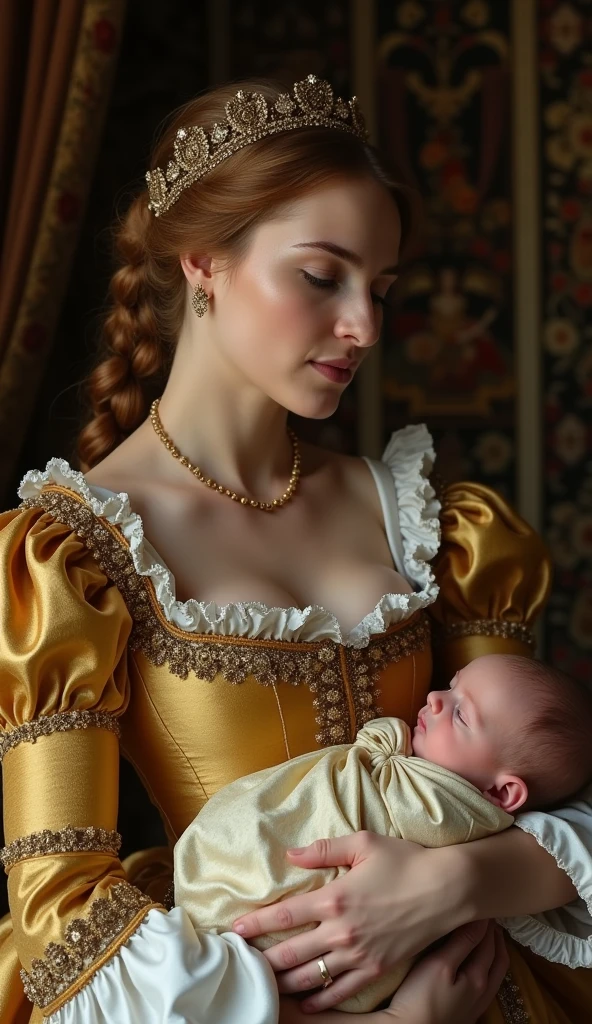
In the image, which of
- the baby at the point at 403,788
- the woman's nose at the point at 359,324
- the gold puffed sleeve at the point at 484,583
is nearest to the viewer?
the baby at the point at 403,788

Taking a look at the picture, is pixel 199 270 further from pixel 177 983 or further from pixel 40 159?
pixel 177 983

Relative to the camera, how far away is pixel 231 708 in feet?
4.62

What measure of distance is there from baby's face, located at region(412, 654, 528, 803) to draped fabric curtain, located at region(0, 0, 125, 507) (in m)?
0.78

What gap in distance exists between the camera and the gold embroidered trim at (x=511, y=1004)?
4.72 ft

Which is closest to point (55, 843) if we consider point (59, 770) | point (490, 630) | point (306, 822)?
point (59, 770)

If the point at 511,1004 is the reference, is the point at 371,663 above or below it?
above

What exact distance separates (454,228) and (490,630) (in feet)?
3.54

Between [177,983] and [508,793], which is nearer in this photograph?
[177,983]

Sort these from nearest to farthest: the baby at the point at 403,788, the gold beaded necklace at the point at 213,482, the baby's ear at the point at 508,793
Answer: the baby at the point at 403,788 < the baby's ear at the point at 508,793 < the gold beaded necklace at the point at 213,482

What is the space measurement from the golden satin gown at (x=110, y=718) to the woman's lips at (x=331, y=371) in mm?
356

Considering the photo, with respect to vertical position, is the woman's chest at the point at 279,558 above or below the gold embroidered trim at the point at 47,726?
above

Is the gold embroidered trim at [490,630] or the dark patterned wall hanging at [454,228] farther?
the dark patterned wall hanging at [454,228]

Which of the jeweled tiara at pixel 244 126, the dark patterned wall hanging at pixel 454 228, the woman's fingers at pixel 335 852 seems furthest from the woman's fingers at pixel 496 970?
the dark patterned wall hanging at pixel 454 228

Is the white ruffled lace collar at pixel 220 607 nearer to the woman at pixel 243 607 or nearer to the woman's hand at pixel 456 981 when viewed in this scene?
the woman at pixel 243 607
